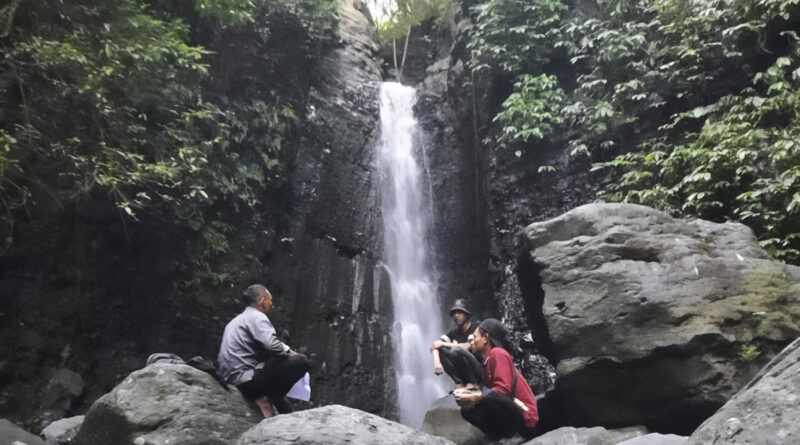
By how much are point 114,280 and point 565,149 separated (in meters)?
7.95

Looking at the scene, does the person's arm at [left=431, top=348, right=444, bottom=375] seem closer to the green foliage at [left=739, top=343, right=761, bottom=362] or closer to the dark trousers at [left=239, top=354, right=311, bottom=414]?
the dark trousers at [left=239, top=354, right=311, bottom=414]

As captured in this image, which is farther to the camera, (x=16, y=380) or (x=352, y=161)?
(x=352, y=161)

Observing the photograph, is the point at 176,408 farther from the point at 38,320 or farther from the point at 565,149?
the point at 565,149

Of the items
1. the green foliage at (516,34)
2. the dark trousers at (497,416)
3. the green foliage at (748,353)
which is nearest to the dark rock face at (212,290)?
the green foliage at (516,34)

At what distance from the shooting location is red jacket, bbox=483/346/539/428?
6.13m

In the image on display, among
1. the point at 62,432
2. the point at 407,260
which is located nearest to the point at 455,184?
the point at 407,260

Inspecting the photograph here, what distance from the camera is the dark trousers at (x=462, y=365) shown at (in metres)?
6.49

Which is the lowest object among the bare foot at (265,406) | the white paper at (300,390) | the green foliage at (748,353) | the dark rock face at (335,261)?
the bare foot at (265,406)

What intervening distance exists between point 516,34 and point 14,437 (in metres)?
10.5

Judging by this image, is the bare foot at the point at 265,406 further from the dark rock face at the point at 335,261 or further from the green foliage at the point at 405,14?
the green foliage at the point at 405,14

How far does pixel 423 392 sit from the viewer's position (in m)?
11.2

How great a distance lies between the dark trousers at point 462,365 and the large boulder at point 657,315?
0.88 meters

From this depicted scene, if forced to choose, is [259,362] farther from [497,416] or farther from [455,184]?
[455,184]

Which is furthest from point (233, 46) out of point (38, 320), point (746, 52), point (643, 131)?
point (746, 52)
